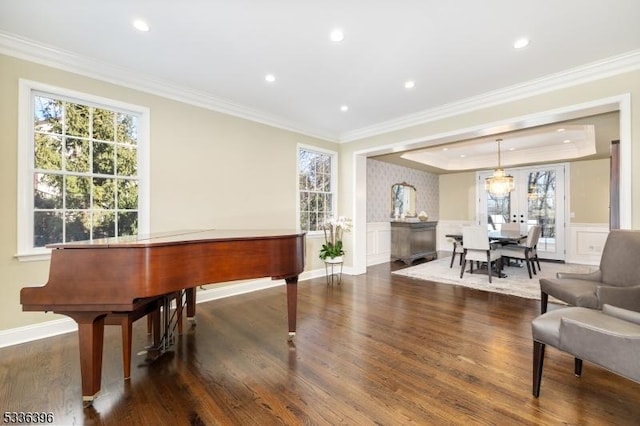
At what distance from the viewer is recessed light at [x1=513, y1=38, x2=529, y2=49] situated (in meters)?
2.45

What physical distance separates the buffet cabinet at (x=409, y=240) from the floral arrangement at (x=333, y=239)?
1.96 meters

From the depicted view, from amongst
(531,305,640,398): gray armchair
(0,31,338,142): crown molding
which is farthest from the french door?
(0,31,338,142): crown molding

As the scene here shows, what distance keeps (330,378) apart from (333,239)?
3.15m

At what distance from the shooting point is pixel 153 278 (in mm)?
1606

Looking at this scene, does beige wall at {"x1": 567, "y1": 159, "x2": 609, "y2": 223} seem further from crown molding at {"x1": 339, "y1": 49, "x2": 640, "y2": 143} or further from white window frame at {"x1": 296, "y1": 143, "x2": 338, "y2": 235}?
white window frame at {"x1": 296, "y1": 143, "x2": 338, "y2": 235}

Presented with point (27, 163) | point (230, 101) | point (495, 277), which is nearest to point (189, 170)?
point (230, 101)

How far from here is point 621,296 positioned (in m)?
2.14

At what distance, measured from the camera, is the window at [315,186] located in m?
4.96

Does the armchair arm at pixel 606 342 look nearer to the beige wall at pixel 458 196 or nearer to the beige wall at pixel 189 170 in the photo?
the beige wall at pixel 189 170

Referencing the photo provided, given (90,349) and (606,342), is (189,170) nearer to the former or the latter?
(90,349)

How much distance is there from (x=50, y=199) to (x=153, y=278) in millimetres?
2056

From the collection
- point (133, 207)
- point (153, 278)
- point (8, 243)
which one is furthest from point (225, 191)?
point (153, 278)

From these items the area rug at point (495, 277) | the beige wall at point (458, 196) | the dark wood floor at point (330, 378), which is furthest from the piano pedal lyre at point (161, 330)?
the beige wall at point (458, 196)

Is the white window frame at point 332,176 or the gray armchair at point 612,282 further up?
the white window frame at point 332,176
